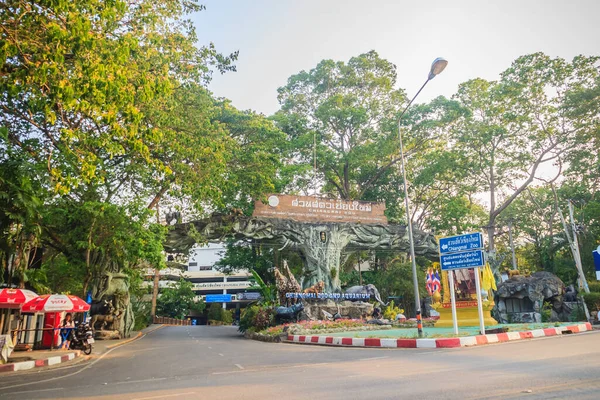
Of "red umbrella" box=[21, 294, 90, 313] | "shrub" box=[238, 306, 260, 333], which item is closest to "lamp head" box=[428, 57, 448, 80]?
"red umbrella" box=[21, 294, 90, 313]

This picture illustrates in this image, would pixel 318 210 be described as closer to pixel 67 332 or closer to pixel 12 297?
pixel 67 332

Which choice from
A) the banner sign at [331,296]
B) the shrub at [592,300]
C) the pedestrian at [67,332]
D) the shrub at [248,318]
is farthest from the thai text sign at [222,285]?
the pedestrian at [67,332]

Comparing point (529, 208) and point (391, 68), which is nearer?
point (391, 68)

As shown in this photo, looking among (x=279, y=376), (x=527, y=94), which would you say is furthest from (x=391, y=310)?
(x=279, y=376)

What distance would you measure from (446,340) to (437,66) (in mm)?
7746

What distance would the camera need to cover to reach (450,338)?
452 inches

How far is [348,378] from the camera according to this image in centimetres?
649

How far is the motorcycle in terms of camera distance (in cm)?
1381

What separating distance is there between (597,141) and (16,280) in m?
32.3

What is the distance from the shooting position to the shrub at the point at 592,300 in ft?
72.9

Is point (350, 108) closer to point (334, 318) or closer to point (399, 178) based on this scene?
point (399, 178)

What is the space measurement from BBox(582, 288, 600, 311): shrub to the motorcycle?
2356cm

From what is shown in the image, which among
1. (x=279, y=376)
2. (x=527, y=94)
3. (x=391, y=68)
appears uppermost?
(x=391, y=68)

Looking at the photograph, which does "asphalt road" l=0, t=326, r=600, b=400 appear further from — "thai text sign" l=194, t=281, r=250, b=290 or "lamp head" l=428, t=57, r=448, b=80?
"thai text sign" l=194, t=281, r=250, b=290
